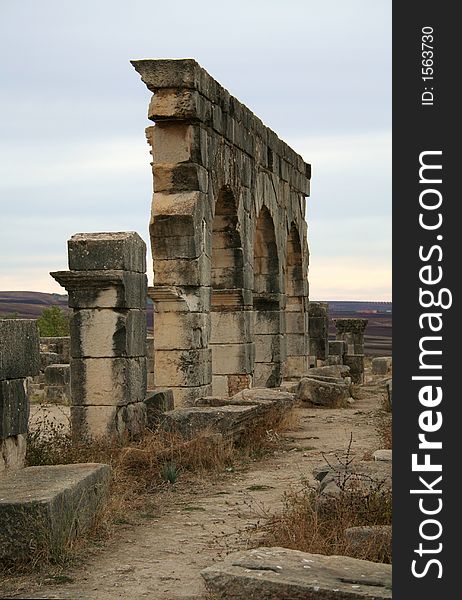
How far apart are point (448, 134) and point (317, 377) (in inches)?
643

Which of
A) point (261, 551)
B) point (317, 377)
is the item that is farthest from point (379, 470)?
point (317, 377)

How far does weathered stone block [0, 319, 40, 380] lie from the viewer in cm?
910

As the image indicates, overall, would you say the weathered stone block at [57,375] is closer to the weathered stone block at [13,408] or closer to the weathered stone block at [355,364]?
the weathered stone block at [355,364]

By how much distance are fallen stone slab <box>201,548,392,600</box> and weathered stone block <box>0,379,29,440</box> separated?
3.23 m

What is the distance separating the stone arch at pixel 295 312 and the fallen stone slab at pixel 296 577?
18655 mm

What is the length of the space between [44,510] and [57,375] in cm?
1639

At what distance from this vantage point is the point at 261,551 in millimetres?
6477

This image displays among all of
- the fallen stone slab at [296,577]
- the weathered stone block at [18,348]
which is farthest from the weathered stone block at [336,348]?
the fallen stone slab at [296,577]

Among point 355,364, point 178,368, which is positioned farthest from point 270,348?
point 355,364

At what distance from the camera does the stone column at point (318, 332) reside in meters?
29.0

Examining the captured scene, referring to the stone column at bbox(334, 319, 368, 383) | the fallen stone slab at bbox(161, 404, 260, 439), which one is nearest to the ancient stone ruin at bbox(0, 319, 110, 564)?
the fallen stone slab at bbox(161, 404, 260, 439)

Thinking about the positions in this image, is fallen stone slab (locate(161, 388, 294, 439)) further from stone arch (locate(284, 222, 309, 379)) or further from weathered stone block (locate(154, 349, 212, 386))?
stone arch (locate(284, 222, 309, 379))

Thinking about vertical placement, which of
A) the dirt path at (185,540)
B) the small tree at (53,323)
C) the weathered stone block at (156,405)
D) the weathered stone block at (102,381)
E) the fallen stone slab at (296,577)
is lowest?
the dirt path at (185,540)

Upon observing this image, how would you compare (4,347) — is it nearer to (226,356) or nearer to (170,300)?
(170,300)
